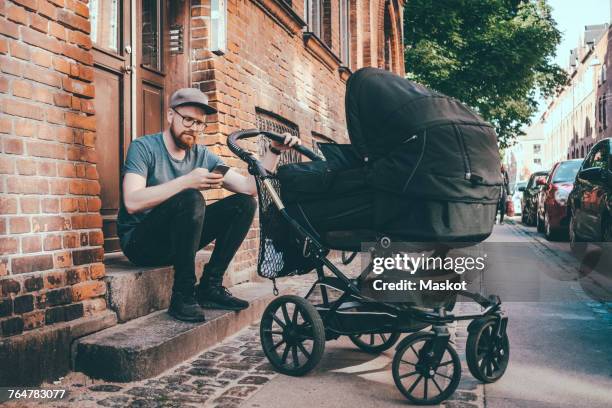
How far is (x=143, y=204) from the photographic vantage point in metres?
3.94

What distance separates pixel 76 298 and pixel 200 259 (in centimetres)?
151

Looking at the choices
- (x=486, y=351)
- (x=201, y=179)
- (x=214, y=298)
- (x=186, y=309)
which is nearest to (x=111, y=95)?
(x=201, y=179)

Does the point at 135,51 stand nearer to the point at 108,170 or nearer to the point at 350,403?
the point at 108,170

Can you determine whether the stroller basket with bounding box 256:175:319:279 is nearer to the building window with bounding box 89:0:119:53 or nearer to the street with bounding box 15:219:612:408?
the street with bounding box 15:219:612:408

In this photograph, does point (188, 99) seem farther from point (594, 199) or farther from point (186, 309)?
point (594, 199)

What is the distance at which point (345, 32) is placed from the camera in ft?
46.4

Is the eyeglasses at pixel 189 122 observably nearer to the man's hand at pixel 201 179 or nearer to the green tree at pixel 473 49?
the man's hand at pixel 201 179

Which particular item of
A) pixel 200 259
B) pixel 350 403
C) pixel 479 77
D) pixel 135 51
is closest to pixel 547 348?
pixel 350 403

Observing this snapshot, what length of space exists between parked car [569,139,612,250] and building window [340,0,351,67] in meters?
Result: 6.16

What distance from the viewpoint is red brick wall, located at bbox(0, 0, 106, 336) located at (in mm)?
3234

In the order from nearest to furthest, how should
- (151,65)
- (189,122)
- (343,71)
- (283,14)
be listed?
(189,122), (151,65), (283,14), (343,71)

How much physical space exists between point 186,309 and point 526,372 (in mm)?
2131

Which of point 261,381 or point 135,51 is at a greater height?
point 135,51

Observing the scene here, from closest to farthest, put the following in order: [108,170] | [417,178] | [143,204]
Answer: [417,178]
[143,204]
[108,170]
